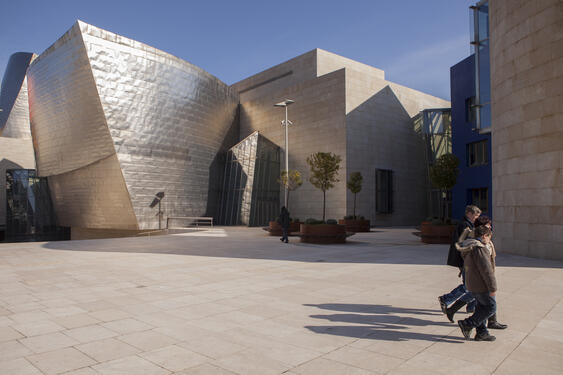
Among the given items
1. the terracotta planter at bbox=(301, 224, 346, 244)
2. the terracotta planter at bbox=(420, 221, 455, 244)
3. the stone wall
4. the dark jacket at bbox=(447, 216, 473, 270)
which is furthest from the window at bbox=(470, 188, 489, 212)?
the dark jacket at bbox=(447, 216, 473, 270)

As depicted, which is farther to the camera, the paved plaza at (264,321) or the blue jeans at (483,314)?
the blue jeans at (483,314)

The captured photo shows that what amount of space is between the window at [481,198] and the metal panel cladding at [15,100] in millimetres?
50904

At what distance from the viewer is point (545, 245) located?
11258 millimetres

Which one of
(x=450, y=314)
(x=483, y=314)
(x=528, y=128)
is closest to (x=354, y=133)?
(x=528, y=128)

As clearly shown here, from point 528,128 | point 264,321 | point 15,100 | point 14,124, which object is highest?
→ point 15,100

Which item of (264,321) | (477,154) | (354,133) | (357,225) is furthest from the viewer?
(354,133)

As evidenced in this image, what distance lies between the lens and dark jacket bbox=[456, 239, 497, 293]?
4.40 m

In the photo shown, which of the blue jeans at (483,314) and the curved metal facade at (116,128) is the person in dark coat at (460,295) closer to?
the blue jeans at (483,314)

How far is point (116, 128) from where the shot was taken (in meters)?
26.6

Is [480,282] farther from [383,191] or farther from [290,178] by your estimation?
[383,191]

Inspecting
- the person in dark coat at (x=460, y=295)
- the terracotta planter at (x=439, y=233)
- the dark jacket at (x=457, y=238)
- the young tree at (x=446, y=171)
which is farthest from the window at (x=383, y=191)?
the person in dark coat at (x=460, y=295)

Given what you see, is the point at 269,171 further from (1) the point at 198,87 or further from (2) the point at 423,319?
(2) the point at 423,319

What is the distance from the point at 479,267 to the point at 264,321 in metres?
2.65

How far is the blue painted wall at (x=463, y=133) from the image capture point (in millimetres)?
28730
